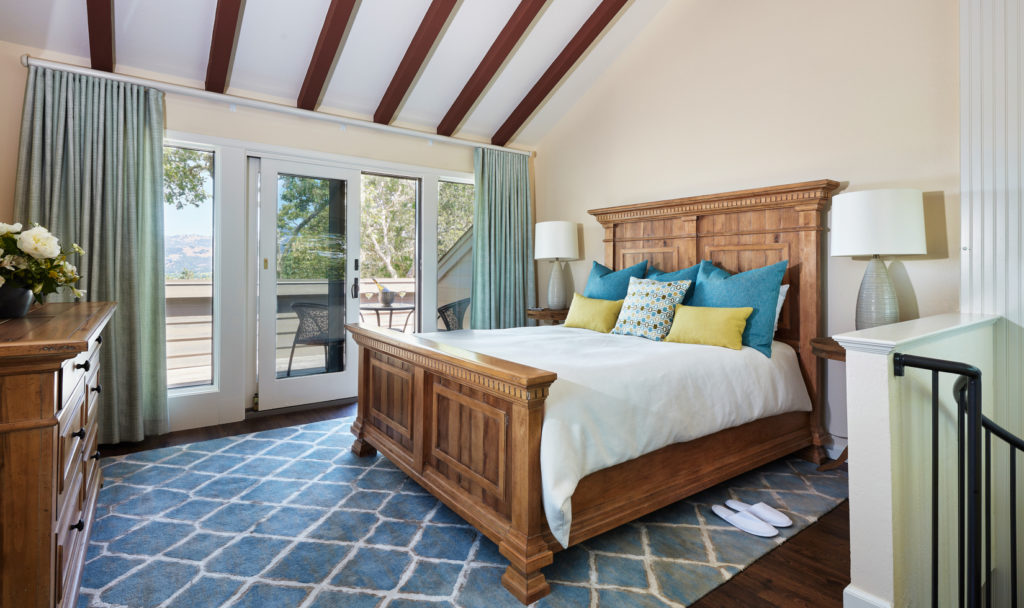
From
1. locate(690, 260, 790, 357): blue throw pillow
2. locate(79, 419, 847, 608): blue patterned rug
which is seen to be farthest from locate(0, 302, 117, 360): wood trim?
locate(690, 260, 790, 357): blue throw pillow

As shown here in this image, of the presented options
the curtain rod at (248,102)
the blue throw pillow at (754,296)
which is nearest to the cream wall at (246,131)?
the curtain rod at (248,102)

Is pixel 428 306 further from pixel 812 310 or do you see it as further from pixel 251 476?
pixel 812 310

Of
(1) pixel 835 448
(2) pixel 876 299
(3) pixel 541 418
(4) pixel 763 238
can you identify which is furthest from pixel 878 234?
(3) pixel 541 418

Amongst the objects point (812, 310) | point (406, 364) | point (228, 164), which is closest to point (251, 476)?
point (406, 364)

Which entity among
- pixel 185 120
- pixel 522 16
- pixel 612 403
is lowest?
pixel 612 403

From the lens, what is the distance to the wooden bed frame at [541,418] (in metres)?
1.78

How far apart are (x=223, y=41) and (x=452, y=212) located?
7.23 ft

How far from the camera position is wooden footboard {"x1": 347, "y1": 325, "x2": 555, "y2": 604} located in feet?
5.74

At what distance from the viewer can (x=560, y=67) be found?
4168mm

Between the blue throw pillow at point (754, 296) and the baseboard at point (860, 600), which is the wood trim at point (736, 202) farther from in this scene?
the baseboard at point (860, 600)

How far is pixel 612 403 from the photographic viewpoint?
1969 mm

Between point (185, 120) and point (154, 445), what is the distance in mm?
2082

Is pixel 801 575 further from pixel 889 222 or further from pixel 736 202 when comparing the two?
pixel 736 202

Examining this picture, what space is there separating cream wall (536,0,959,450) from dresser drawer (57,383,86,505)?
3451 mm
